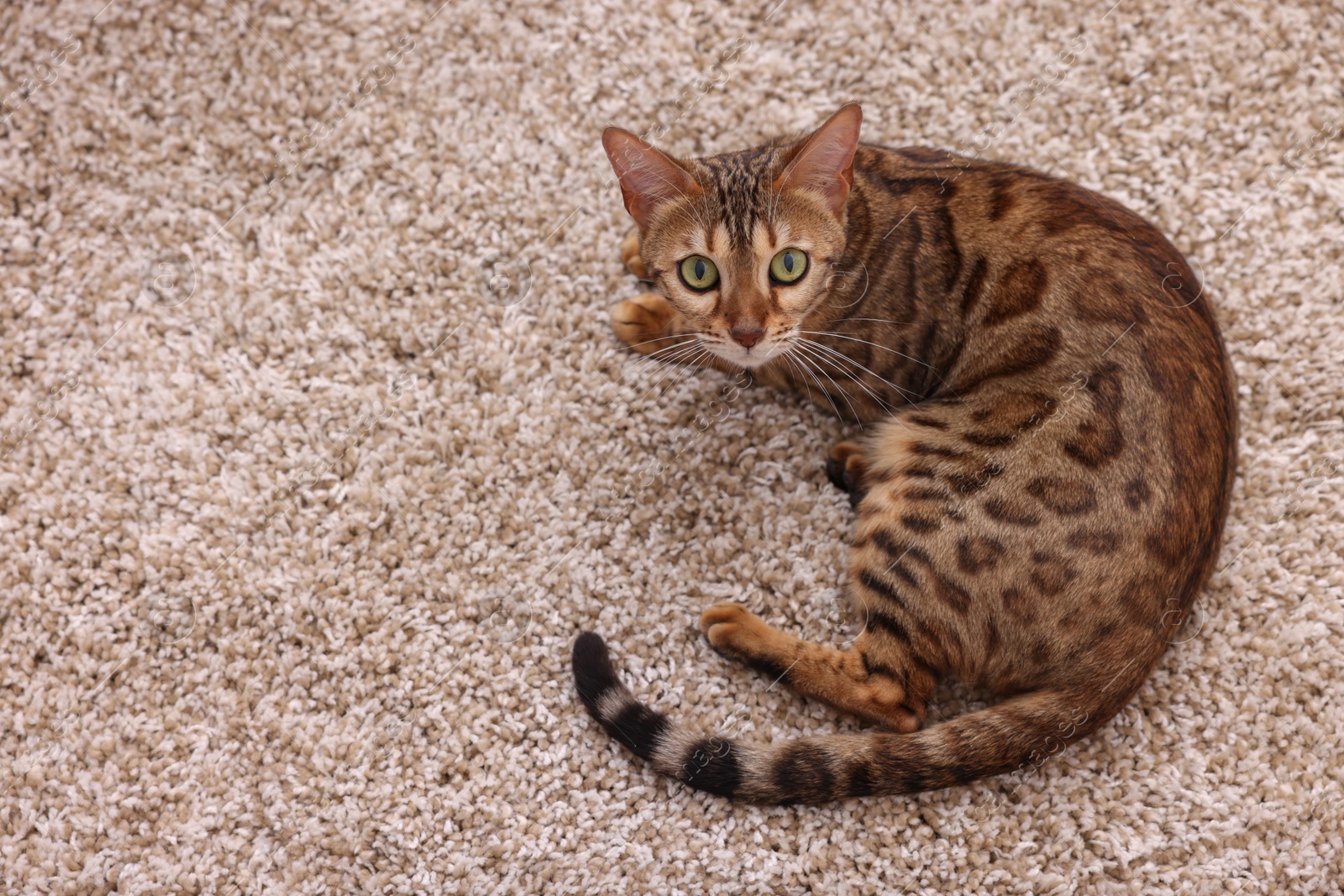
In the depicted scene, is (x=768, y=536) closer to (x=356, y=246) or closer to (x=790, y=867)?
(x=790, y=867)

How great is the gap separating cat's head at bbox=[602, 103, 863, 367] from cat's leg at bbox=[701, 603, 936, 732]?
0.58m

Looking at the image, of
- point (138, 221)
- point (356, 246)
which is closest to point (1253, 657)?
point (356, 246)

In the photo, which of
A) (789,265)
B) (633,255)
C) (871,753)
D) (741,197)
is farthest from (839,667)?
(633,255)

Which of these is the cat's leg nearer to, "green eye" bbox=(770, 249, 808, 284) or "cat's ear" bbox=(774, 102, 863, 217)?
"green eye" bbox=(770, 249, 808, 284)

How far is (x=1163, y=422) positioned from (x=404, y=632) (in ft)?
5.36

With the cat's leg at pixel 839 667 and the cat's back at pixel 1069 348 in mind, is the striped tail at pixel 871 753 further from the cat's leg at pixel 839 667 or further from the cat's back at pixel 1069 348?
Answer: the cat's back at pixel 1069 348

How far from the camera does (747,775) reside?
1.79 meters

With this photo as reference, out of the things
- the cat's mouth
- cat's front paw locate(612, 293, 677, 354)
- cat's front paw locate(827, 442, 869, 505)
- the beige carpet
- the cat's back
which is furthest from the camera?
cat's front paw locate(612, 293, 677, 354)

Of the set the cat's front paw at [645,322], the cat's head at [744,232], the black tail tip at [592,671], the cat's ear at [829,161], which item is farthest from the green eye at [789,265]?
the black tail tip at [592,671]

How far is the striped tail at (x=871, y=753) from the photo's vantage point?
68.6 inches

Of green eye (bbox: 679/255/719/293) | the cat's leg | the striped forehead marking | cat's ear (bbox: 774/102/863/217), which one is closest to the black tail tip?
the cat's leg

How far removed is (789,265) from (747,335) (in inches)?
7.1

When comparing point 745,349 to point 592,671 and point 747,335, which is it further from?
point 592,671

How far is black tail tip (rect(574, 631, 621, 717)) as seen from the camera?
190 cm
